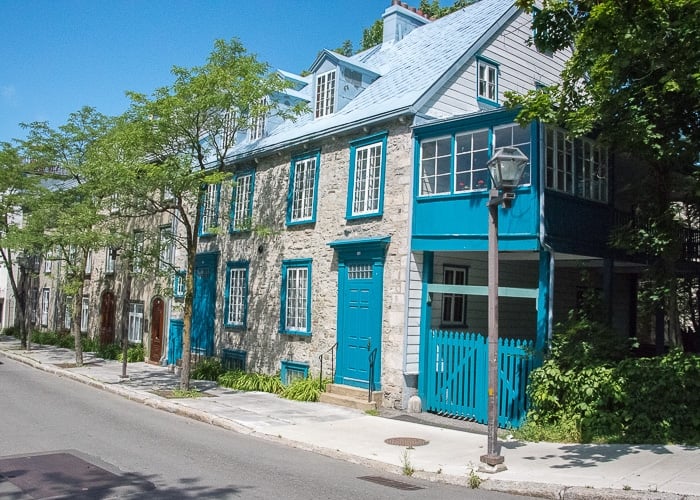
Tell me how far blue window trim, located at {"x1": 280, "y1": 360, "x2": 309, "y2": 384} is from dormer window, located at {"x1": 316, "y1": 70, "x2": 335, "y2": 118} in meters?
7.00

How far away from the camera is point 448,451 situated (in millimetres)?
10008

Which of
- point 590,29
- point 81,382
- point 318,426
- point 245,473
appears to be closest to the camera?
point 245,473

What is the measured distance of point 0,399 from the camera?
1412 cm

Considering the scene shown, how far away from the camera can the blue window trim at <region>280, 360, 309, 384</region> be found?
645 inches

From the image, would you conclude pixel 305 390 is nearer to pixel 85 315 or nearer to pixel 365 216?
pixel 365 216

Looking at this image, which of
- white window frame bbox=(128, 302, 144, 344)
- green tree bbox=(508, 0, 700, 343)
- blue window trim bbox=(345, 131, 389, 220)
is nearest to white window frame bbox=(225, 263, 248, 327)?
blue window trim bbox=(345, 131, 389, 220)

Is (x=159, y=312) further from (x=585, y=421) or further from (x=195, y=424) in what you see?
(x=585, y=421)

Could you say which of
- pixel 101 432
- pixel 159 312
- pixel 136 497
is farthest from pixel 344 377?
pixel 159 312

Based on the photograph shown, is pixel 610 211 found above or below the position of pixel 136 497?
above

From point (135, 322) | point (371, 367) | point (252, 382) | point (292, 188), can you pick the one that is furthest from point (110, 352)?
point (371, 367)

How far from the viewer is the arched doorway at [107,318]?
91.2 feet

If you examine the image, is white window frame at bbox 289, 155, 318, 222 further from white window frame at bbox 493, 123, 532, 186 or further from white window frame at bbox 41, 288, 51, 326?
white window frame at bbox 41, 288, 51, 326

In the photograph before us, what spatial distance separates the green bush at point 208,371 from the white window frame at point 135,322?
6.74 m

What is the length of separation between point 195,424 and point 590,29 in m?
9.97
